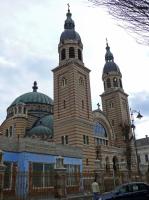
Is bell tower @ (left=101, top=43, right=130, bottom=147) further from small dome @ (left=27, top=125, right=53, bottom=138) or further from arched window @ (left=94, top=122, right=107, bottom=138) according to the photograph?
small dome @ (left=27, top=125, right=53, bottom=138)

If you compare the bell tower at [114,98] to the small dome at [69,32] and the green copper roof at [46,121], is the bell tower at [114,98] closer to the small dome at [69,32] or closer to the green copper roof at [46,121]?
the green copper roof at [46,121]

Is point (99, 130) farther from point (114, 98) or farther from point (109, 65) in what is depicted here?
point (109, 65)

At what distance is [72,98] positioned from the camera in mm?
34500

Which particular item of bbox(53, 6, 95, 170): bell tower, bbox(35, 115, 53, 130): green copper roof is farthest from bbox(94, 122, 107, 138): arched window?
bbox(35, 115, 53, 130): green copper roof

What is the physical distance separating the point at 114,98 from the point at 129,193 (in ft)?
116

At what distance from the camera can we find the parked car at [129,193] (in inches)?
549

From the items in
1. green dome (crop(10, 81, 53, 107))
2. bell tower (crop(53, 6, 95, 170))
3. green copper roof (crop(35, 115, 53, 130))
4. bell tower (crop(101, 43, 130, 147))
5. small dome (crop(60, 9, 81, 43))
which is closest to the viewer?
bell tower (crop(53, 6, 95, 170))

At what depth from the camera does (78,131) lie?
32719mm

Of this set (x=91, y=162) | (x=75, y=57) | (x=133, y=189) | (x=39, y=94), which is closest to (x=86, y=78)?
(x=75, y=57)

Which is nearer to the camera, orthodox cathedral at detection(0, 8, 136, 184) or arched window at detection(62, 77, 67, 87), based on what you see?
orthodox cathedral at detection(0, 8, 136, 184)

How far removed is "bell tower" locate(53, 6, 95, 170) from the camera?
3294 centimetres

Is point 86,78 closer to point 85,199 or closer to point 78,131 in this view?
point 78,131

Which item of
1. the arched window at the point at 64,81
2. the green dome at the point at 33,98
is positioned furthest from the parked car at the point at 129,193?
the green dome at the point at 33,98

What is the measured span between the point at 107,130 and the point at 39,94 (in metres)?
17.1
